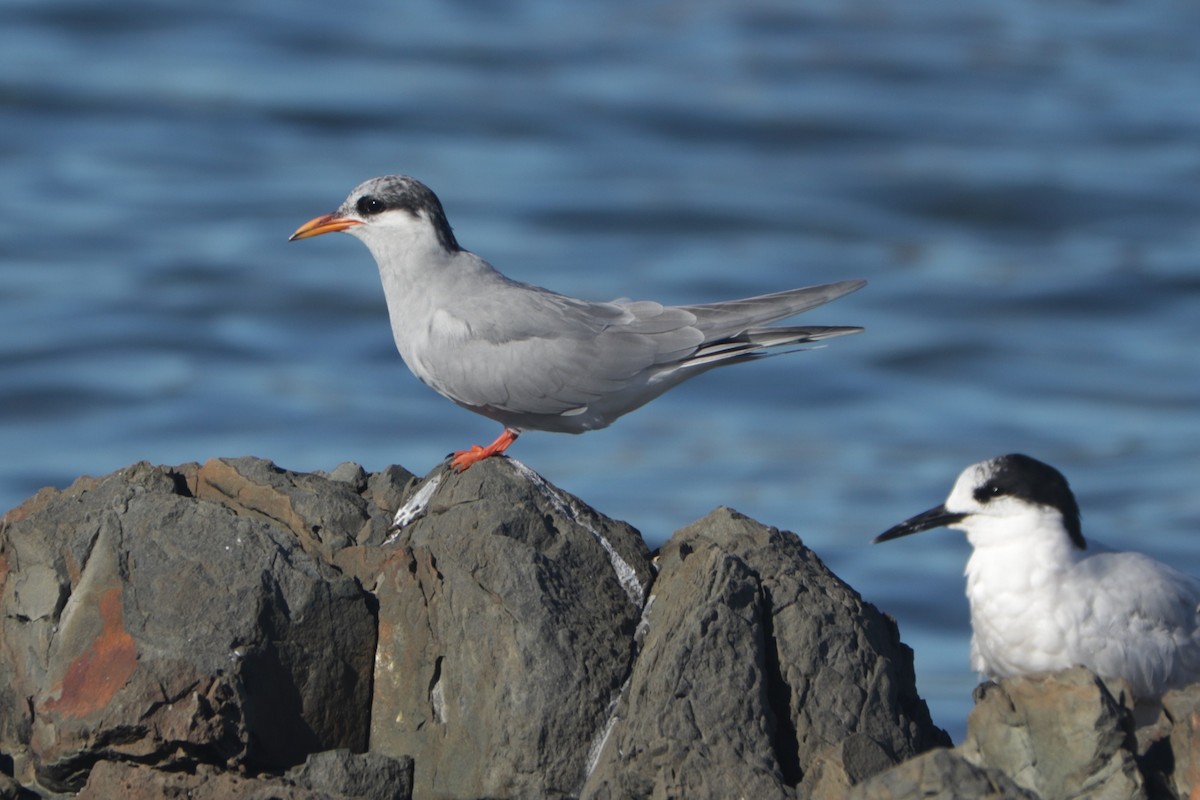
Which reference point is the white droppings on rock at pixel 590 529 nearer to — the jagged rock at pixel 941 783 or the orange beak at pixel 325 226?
the jagged rock at pixel 941 783

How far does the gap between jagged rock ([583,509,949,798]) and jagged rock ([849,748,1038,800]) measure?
1.81 ft

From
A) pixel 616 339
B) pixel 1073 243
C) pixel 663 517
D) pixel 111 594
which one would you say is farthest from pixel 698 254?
pixel 111 594

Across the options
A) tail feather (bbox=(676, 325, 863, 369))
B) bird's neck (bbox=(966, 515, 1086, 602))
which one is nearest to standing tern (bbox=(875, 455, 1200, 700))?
bird's neck (bbox=(966, 515, 1086, 602))

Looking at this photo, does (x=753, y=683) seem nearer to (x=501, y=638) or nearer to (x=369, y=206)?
(x=501, y=638)

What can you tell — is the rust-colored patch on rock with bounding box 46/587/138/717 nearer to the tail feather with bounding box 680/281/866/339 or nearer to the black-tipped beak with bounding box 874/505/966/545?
the tail feather with bounding box 680/281/866/339

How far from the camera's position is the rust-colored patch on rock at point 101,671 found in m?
4.93

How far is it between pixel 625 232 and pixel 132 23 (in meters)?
9.57

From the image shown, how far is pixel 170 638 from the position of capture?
197 inches

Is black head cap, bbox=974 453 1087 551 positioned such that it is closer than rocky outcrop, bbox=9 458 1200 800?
No

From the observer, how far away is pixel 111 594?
513 cm

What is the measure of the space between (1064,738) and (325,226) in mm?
3687

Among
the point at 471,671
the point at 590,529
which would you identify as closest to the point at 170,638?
the point at 471,671

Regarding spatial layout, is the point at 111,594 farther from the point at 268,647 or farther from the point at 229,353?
the point at 229,353

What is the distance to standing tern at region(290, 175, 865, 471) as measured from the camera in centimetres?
670
